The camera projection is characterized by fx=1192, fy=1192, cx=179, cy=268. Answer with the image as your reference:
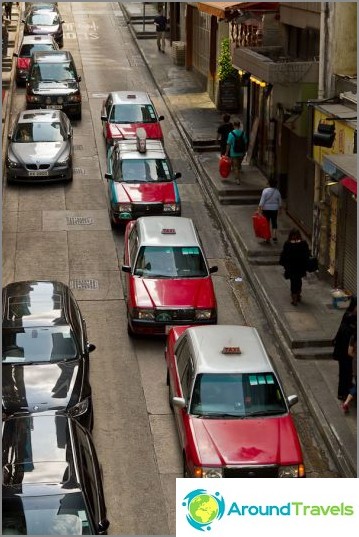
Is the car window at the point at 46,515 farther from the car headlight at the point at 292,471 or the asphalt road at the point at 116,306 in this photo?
the car headlight at the point at 292,471

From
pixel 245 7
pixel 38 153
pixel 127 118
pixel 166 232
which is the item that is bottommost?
pixel 38 153

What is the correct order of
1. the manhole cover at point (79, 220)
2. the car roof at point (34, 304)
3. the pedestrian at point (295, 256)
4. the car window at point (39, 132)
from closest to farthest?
the car roof at point (34, 304) < the pedestrian at point (295, 256) < the manhole cover at point (79, 220) < the car window at point (39, 132)

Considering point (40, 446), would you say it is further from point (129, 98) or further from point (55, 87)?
point (55, 87)

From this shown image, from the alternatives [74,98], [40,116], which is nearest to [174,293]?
[40,116]

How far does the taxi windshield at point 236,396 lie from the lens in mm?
15102

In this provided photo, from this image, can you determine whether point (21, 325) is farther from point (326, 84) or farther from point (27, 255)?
point (326, 84)

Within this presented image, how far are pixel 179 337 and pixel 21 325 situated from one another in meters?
2.31

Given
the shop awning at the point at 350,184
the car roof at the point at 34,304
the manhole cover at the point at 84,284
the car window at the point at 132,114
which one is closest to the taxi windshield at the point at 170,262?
the car roof at the point at 34,304

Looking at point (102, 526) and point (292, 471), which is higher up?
point (102, 526)

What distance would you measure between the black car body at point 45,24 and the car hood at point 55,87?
12.9 m

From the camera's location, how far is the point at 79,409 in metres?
15.8

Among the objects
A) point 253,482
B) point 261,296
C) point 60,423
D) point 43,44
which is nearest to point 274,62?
point 261,296

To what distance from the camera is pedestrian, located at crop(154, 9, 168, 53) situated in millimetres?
47469

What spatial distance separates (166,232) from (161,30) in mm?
28676
